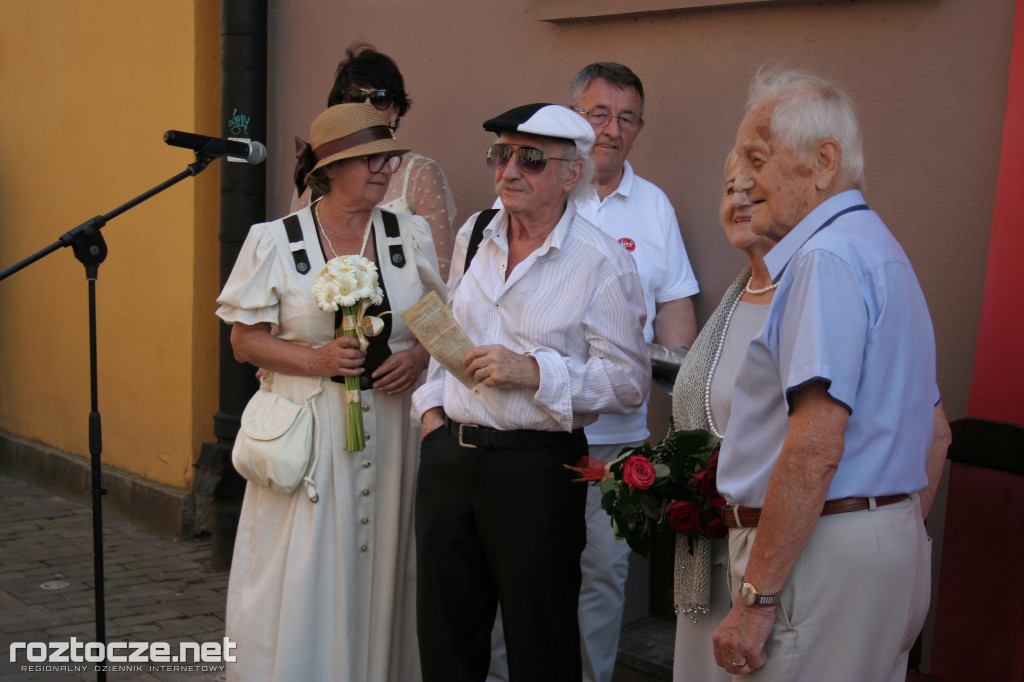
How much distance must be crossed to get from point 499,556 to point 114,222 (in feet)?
17.0

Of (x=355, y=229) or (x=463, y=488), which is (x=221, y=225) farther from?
(x=463, y=488)

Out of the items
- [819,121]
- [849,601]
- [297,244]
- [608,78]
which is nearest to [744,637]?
[849,601]

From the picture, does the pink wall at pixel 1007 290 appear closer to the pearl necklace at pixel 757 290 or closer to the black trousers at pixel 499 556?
the pearl necklace at pixel 757 290

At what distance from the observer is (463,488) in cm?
322

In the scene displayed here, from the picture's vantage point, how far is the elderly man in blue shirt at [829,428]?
2072 mm

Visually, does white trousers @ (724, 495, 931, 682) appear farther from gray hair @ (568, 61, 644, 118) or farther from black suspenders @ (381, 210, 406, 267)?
gray hair @ (568, 61, 644, 118)

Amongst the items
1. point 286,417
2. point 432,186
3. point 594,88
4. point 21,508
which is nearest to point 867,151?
point 594,88

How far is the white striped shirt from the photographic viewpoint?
124 inches

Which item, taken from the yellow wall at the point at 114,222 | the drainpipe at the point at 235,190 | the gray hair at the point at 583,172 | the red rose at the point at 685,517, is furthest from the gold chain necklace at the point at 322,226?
the yellow wall at the point at 114,222

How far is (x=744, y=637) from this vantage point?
2.20 m

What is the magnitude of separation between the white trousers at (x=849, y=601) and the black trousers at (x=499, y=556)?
1.07 meters

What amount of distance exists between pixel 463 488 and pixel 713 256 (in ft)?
5.11

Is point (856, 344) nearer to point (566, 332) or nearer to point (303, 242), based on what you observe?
point (566, 332)

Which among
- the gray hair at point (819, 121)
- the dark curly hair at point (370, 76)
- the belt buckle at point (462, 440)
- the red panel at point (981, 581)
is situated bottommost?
the red panel at point (981, 581)
